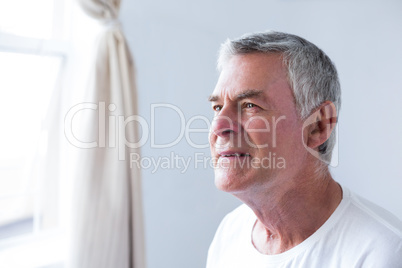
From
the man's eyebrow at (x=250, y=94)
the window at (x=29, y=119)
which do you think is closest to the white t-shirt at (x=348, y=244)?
the man's eyebrow at (x=250, y=94)

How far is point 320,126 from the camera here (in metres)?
1.16

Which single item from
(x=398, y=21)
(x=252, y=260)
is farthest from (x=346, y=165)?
(x=252, y=260)

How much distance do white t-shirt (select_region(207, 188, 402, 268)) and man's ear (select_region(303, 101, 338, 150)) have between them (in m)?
0.19

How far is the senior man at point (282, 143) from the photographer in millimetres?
1077

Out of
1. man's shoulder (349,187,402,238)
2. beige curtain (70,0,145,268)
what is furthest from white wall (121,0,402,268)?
man's shoulder (349,187,402,238)

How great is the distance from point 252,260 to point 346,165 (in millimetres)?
867

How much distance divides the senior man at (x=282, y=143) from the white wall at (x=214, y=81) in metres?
0.59

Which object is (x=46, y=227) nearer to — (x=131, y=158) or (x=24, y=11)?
(x=131, y=158)

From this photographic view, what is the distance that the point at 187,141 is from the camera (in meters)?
2.04

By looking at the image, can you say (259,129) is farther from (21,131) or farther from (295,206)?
(21,131)

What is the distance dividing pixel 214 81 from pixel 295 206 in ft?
3.84

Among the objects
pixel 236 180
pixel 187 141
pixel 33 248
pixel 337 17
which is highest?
pixel 337 17

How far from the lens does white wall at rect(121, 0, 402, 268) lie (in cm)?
158

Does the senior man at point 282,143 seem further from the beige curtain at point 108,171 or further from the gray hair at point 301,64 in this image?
the beige curtain at point 108,171
